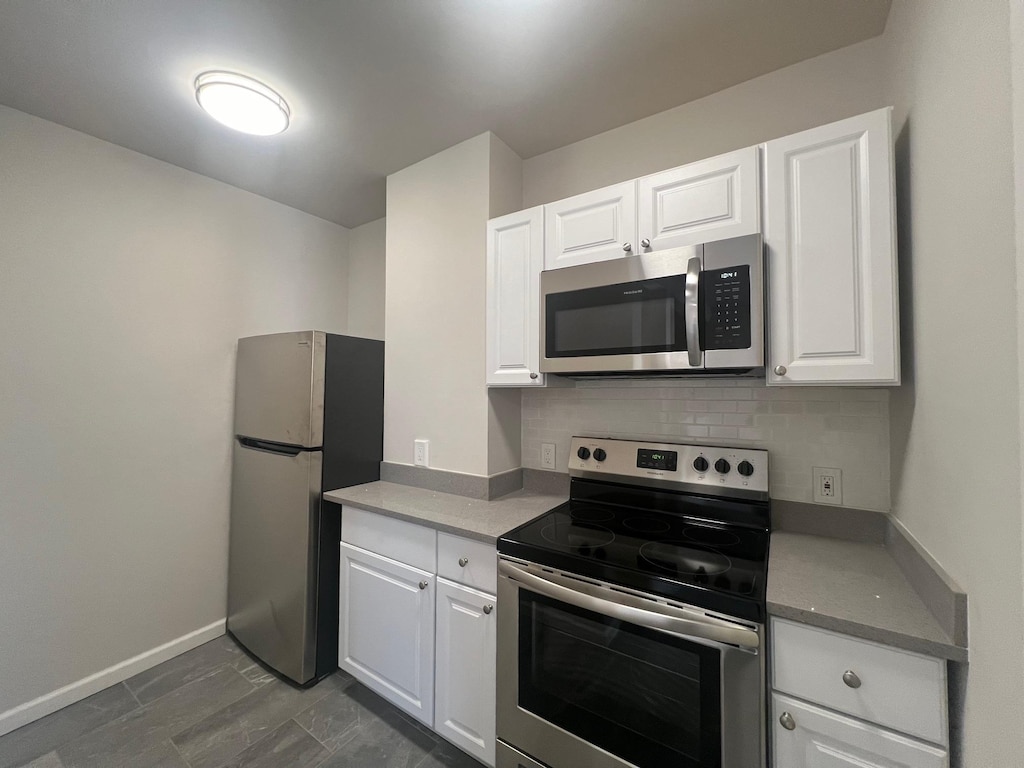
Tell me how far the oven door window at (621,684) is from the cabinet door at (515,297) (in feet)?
2.89

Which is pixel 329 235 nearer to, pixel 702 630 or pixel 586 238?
pixel 586 238

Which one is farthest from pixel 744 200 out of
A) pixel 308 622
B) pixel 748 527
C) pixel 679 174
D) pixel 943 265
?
pixel 308 622

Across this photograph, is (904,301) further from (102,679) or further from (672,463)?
(102,679)

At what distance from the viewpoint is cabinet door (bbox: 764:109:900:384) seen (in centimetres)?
110

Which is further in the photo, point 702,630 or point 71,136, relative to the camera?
point 71,136

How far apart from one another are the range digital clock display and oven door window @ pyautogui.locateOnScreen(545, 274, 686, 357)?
18.4 inches

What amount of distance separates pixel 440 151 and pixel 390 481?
177 centimetres

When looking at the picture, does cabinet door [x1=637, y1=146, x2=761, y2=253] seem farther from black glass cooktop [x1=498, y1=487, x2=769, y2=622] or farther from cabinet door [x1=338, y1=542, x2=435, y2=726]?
cabinet door [x1=338, y1=542, x2=435, y2=726]

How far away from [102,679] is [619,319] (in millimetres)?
2913

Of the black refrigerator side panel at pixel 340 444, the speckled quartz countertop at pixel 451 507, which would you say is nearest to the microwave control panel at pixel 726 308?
the speckled quartz countertop at pixel 451 507

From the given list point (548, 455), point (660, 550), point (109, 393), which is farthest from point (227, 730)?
point (660, 550)

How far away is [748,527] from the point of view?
1429mm

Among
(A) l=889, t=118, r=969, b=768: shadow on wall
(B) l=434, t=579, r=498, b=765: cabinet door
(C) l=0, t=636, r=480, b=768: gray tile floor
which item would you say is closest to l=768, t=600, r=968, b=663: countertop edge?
(A) l=889, t=118, r=969, b=768: shadow on wall

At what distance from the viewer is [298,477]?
198 centimetres
